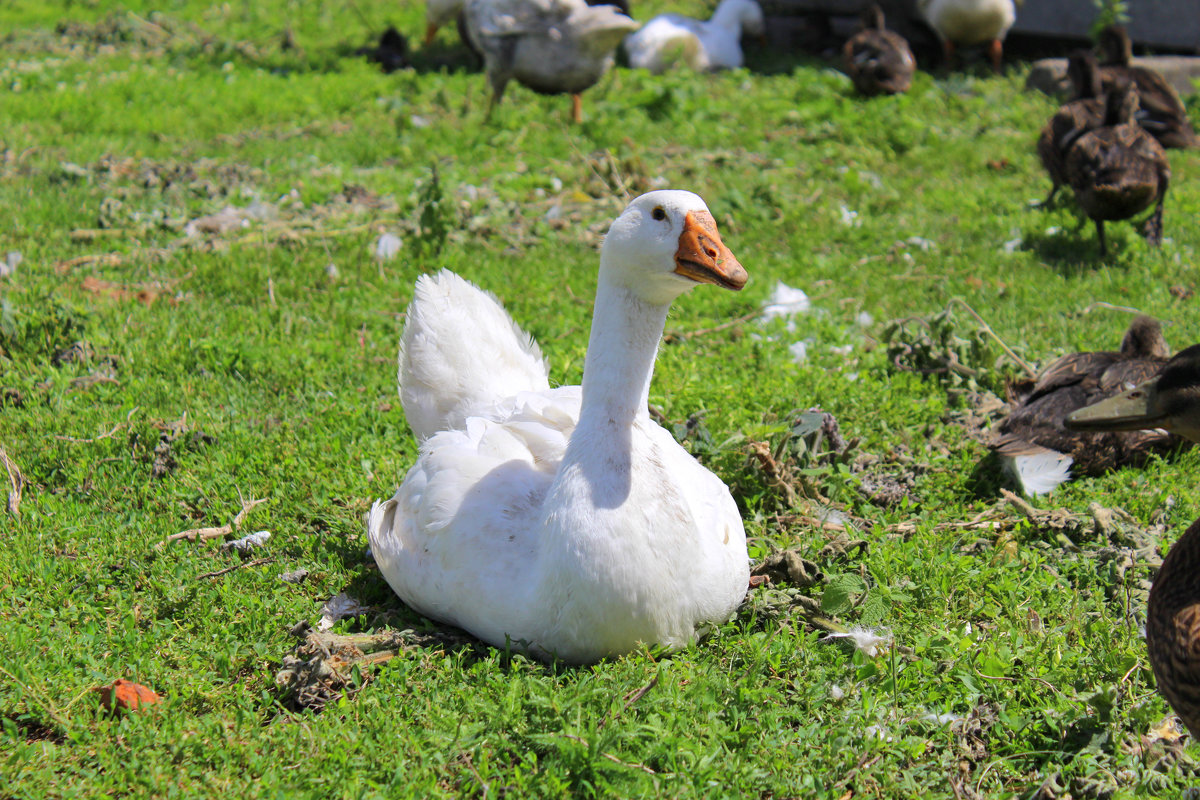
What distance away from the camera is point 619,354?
326cm

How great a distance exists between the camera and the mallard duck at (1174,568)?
2.60m

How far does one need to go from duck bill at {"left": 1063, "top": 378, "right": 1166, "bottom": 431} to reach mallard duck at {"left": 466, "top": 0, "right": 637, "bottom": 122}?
7.67m

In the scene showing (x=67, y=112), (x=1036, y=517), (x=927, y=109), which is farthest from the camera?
(x=927, y=109)

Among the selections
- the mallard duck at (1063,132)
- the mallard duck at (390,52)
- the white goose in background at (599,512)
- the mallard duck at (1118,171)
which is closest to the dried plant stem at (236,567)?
the white goose in background at (599,512)

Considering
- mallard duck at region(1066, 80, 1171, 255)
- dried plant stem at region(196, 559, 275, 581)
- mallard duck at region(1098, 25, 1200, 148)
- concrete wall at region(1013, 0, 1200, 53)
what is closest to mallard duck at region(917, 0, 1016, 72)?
concrete wall at region(1013, 0, 1200, 53)

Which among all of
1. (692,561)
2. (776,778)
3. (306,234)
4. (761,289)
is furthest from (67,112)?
(776,778)

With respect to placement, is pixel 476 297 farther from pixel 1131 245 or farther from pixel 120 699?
pixel 1131 245

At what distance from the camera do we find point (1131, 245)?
7203 millimetres

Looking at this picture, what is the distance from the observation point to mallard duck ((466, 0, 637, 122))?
9828 mm

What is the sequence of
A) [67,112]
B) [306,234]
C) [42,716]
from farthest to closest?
[67,112] < [306,234] < [42,716]

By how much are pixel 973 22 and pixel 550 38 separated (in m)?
5.51

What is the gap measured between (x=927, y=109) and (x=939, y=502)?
744cm

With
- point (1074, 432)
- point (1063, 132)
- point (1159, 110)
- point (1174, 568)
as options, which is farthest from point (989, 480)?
point (1159, 110)

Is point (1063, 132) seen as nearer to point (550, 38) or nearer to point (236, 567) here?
point (550, 38)
